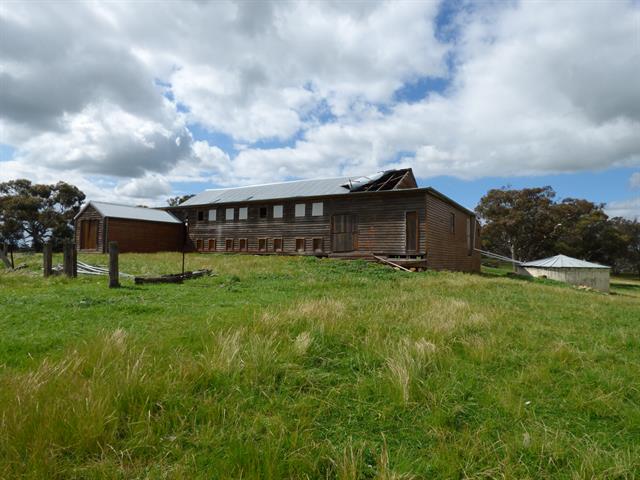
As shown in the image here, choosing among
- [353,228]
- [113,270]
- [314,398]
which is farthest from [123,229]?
[314,398]

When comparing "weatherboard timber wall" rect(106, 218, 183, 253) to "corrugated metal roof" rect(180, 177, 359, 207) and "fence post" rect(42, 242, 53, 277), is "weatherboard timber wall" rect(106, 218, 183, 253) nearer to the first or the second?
"corrugated metal roof" rect(180, 177, 359, 207)

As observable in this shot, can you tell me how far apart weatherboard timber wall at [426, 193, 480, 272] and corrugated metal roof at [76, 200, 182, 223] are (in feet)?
78.6

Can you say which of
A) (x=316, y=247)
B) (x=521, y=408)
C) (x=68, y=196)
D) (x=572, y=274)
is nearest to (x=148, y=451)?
(x=521, y=408)

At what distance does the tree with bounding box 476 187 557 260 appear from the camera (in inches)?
2071

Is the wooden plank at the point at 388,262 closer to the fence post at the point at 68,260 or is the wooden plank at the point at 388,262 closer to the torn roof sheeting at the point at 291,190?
the torn roof sheeting at the point at 291,190

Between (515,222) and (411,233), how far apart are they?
34848mm

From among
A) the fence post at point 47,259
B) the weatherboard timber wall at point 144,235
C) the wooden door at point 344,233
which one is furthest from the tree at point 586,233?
the fence post at point 47,259

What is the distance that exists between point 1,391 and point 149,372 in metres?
1.30

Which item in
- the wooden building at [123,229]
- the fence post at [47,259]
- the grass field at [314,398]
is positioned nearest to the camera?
the grass field at [314,398]

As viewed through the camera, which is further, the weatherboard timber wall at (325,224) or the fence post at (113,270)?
the weatherboard timber wall at (325,224)

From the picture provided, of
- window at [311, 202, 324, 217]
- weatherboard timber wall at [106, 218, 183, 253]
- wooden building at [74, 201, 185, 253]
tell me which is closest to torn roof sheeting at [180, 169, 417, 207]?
window at [311, 202, 324, 217]

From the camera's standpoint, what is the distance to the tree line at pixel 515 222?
147 ft

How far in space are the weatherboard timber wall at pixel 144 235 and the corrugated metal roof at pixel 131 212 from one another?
1.35 ft

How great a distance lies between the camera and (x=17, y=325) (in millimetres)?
6652
